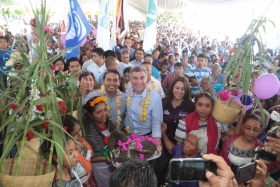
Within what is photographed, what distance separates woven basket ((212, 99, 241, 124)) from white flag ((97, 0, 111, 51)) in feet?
11.3

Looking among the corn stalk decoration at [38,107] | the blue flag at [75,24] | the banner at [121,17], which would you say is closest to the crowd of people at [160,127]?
the corn stalk decoration at [38,107]

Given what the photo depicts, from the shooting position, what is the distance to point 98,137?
2.13 m

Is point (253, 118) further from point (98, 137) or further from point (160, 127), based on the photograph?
point (98, 137)

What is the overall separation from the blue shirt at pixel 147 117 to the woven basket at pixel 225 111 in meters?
0.53

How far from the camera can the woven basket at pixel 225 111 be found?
2027 mm

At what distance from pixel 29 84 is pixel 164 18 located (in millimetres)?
20255

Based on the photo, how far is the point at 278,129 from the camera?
178cm

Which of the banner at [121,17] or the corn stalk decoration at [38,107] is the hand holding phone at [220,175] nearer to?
the corn stalk decoration at [38,107]

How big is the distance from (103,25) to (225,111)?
145 inches

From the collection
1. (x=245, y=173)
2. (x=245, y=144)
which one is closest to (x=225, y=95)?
(x=245, y=144)

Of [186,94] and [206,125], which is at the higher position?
[186,94]

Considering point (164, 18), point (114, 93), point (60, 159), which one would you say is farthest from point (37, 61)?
point (164, 18)

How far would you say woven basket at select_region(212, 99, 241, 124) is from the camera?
6.65 ft

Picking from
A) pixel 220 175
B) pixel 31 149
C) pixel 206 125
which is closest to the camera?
pixel 220 175
